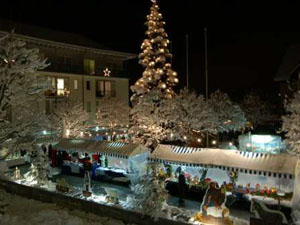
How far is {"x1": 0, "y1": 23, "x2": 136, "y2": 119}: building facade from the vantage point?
30.0 metres

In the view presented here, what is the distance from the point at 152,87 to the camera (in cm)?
2244

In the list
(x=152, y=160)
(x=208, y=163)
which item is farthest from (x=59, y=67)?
(x=208, y=163)

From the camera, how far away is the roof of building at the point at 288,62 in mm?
39469

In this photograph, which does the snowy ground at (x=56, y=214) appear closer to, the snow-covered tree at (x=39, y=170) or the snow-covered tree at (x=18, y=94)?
the snow-covered tree at (x=39, y=170)

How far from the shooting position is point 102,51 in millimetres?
35250

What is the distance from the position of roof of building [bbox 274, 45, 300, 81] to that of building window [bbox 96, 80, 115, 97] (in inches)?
939

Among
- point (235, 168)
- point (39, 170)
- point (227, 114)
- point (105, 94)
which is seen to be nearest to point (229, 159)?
point (235, 168)

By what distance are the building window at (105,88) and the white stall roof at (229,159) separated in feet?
67.8

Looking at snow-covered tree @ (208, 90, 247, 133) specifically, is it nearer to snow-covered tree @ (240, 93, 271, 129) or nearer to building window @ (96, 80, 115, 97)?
snow-covered tree @ (240, 93, 271, 129)

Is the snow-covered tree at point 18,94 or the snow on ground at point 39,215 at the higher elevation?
the snow-covered tree at point 18,94

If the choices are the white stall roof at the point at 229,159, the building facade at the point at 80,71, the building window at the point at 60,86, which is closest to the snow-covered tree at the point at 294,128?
the white stall roof at the point at 229,159

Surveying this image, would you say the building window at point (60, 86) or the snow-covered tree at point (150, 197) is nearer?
the snow-covered tree at point (150, 197)

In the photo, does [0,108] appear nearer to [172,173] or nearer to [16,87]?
[16,87]

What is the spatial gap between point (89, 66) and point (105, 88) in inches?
134
